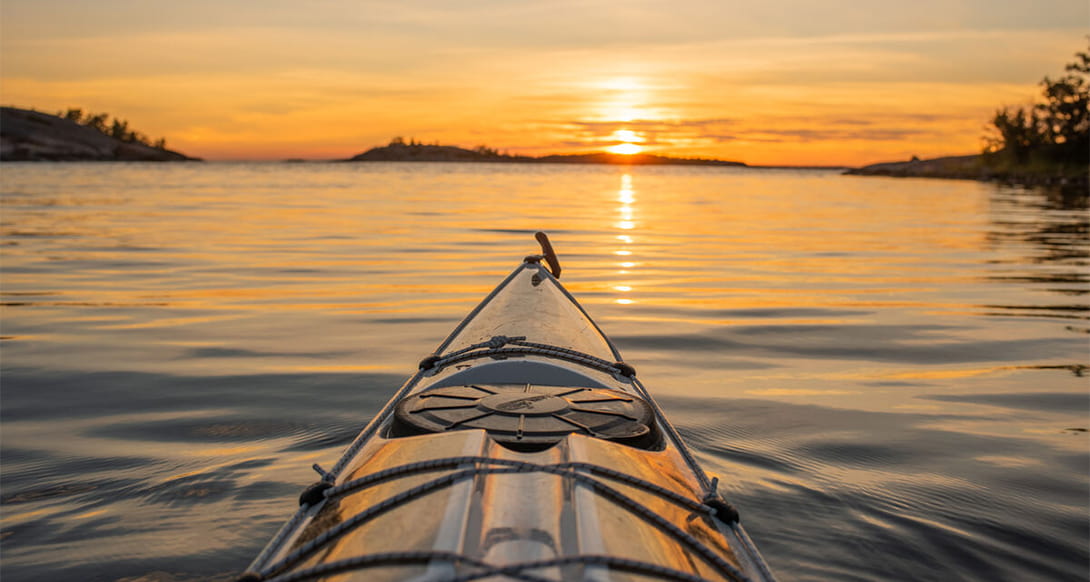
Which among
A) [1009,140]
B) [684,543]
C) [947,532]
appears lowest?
[947,532]

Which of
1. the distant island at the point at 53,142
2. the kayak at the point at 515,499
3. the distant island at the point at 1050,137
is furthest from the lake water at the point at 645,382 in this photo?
the distant island at the point at 53,142

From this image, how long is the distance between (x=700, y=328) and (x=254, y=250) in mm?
10482

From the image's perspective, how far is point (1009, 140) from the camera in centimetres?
7888

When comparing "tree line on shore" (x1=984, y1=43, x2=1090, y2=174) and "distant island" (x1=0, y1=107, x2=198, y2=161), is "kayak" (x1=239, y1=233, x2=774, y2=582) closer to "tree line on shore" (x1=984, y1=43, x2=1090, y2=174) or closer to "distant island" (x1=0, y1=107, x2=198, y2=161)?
"tree line on shore" (x1=984, y1=43, x2=1090, y2=174)

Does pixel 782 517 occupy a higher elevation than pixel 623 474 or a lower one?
lower

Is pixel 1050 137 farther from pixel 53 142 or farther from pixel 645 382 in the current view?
pixel 53 142

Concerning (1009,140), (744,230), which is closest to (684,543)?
(744,230)

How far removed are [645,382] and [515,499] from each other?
4974 mm

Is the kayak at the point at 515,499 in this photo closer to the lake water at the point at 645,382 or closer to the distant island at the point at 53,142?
the lake water at the point at 645,382

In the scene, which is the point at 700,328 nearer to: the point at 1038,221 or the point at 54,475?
the point at 54,475

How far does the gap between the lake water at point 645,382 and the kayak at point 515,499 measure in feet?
4.01

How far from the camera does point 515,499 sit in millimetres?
2588

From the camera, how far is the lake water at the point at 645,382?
14.1ft

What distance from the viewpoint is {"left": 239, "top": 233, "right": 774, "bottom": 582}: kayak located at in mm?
2270
